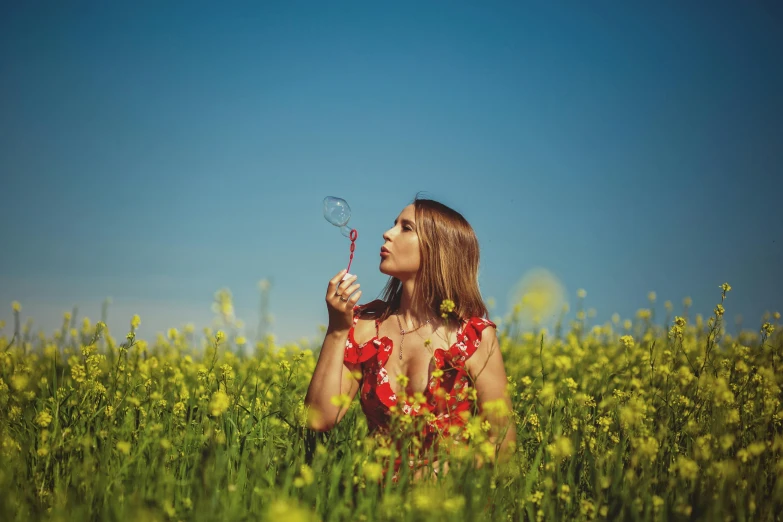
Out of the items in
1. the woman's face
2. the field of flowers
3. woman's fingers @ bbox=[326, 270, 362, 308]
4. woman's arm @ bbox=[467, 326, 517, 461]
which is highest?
the woman's face

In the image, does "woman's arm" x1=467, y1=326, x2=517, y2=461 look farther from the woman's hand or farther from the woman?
the woman's hand

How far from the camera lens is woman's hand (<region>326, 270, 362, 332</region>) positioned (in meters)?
2.98

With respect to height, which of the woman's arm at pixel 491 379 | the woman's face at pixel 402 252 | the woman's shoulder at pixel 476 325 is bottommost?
the woman's arm at pixel 491 379

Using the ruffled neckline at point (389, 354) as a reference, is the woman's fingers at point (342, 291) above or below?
above

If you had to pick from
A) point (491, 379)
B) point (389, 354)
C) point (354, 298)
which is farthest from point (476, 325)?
point (354, 298)

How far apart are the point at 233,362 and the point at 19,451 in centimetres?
241

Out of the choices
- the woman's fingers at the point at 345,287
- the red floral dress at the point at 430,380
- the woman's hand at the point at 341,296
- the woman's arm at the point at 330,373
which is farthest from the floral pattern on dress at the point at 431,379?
the woman's fingers at the point at 345,287

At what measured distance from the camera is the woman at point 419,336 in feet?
9.86

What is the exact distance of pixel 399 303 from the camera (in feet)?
11.5

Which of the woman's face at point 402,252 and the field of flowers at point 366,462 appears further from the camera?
the woman's face at point 402,252

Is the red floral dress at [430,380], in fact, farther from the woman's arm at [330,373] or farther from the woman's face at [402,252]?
the woman's face at [402,252]

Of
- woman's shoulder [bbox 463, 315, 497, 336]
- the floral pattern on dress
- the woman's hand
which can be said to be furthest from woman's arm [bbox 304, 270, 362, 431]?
woman's shoulder [bbox 463, 315, 497, 336]

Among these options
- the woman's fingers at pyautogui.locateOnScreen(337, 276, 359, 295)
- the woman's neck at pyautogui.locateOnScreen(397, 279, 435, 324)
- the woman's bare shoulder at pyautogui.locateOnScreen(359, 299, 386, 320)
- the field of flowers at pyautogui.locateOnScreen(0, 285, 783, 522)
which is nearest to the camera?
the field of flowers at pyautogui.locateOnScreen(0, 285, 783, 522)

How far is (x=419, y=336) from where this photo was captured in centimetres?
316
